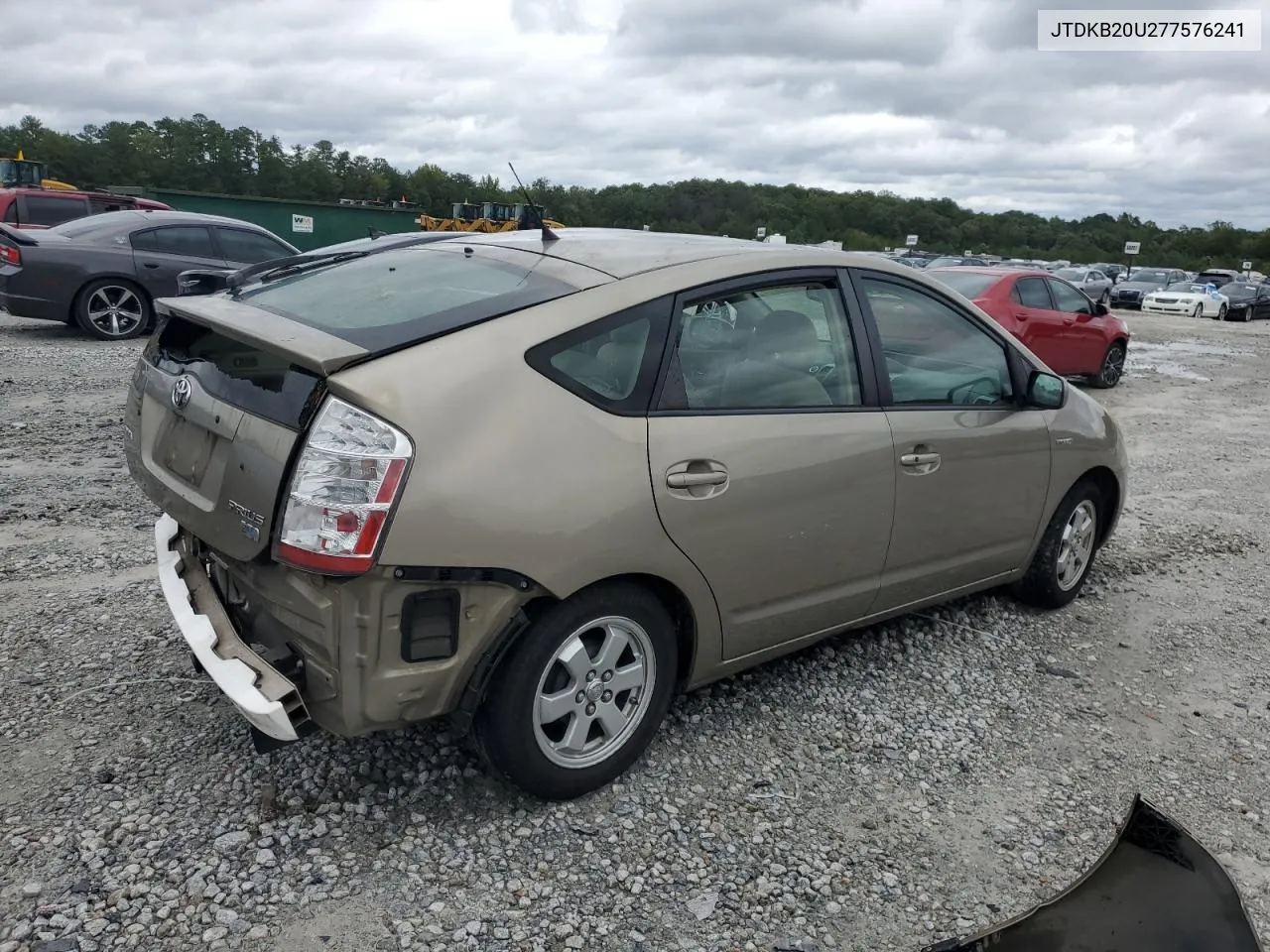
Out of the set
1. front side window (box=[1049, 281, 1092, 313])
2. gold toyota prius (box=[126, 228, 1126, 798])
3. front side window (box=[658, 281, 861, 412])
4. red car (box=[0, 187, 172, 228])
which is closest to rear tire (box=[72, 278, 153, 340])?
red car (box=[0, 187, 172, 228])

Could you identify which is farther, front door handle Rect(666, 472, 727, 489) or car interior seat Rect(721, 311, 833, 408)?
car interior seat Rect(721, 311, 833, 408)

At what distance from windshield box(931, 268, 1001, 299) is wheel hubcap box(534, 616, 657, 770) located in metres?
9.35

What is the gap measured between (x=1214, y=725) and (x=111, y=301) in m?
11.0

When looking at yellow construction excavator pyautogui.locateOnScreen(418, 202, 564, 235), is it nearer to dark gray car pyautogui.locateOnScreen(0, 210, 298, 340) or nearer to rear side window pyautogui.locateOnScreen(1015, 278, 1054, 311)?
dark gray car pyautogui.locateOnScreen(0, 210, 298, 340)

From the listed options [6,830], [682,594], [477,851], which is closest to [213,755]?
[6,830]

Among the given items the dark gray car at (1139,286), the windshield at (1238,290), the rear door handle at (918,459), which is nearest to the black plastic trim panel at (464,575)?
the rear door handle at (918,459)

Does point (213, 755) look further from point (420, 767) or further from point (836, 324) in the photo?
point (836, 324)

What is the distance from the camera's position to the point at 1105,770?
334cm

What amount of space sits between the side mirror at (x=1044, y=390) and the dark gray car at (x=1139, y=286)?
3096 centimetres

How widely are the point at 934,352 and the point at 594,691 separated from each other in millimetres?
2019

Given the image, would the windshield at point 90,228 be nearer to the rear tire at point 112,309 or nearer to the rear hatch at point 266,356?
the rear tire at point 112,309

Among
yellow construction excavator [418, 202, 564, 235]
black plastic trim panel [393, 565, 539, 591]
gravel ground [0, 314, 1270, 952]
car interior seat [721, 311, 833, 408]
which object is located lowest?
gravel ground [0, 314, 1270, 952]

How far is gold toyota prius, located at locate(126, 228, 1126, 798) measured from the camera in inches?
96.0

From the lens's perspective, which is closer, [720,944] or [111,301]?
[720,944]
